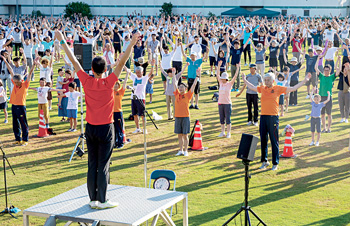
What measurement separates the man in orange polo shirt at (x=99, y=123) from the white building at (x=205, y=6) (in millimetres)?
59580

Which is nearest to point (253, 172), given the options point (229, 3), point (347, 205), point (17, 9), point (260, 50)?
point (347, 205)

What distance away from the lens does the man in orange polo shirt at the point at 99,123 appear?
6324 mm

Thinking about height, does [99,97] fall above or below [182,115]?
above

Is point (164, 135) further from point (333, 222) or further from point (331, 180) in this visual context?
point (333, 222)

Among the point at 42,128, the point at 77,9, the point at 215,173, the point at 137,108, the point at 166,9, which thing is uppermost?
the point at 166,9

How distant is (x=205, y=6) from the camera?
64.9m

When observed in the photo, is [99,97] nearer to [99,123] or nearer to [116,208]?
[99,123]

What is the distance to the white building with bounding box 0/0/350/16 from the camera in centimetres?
6388

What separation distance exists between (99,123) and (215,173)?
5.86 m

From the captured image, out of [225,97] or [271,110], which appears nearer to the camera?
[271,110]

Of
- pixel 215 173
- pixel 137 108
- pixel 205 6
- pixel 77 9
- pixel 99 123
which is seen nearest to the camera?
pixel 99 123

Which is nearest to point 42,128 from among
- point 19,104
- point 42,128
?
point 42,128

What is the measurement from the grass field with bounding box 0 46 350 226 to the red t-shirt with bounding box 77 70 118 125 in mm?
3334

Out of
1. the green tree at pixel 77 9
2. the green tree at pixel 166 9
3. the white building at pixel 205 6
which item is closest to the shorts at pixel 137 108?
the green tree at pixel 77 9
